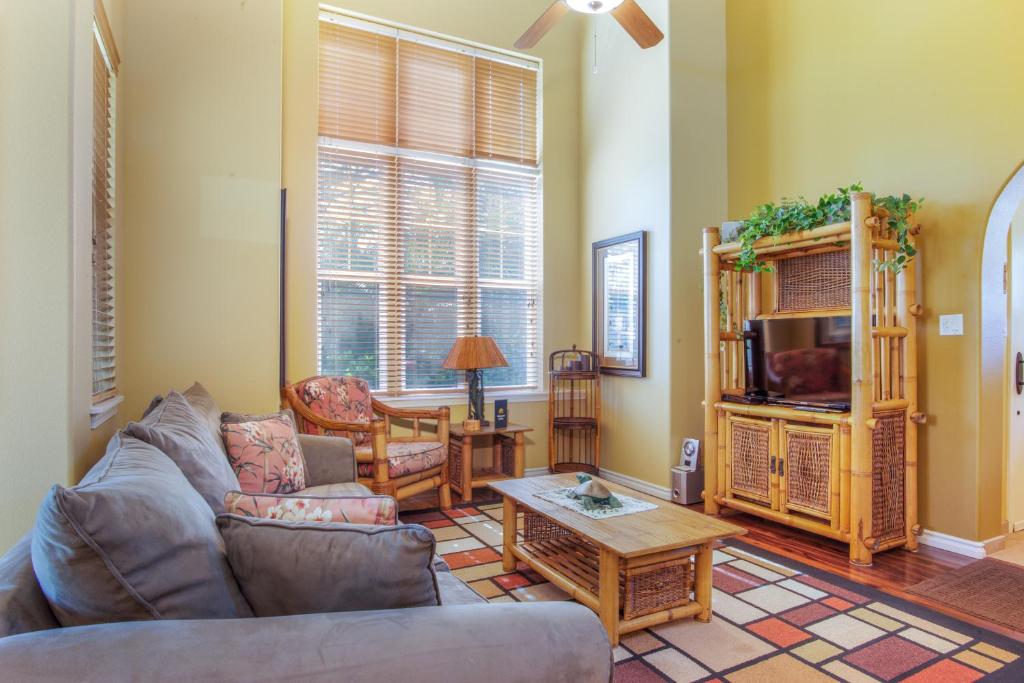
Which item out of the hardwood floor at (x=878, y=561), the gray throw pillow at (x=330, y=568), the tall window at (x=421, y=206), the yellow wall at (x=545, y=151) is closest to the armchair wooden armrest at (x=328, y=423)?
the yellow wall at (x=545, y=151)

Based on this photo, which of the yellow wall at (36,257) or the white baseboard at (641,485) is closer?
the yellow wall at (36,257)

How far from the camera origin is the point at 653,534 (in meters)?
2.22

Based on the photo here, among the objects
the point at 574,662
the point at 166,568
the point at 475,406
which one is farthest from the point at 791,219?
the point at 166,568

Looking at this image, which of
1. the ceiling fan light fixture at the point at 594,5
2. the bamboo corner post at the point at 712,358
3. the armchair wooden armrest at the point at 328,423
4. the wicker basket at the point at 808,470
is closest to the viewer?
the ceiling fan light fixture at the point at 594,5

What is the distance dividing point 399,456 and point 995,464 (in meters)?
3.32

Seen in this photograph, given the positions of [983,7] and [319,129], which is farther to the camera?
[319,129]

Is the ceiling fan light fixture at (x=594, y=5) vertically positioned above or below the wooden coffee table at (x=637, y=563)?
above

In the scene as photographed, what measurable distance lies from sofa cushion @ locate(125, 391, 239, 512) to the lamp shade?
2.12 metres

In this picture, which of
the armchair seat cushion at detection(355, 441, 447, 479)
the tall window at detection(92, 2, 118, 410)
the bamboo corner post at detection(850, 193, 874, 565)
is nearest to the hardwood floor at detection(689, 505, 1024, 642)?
the bamboo corner post at detection(850, 193, 874, 565)

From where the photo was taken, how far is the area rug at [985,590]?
2443mm

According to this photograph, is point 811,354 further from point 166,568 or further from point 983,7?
point 166,568

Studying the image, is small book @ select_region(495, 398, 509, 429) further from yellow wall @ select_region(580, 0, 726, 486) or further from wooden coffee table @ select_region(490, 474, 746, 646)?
wooden coffee table @ select_region(490, 474, 746, 646)

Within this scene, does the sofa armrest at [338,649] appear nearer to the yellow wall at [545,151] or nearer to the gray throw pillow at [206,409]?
the gray throw pillow at [206,409]

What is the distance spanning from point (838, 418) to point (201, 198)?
12.5 feet
